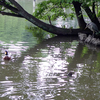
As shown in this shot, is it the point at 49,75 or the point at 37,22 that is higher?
the point at 37,22

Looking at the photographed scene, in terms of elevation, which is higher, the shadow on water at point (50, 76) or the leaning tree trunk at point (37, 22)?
the leaning tree trunk at point (37, 22)


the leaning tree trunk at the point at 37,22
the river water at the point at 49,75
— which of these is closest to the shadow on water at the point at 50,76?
the river water at the point at 49,75

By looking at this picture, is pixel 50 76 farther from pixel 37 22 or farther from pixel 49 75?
pixel 37 22

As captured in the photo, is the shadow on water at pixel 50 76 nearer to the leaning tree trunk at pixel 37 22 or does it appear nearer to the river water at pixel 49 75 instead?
the river water at pixel 49 75

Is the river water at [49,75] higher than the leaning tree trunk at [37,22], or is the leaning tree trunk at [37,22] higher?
the leaning tree trunk at [37,22]

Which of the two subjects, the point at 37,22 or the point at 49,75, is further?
the point at 37,22

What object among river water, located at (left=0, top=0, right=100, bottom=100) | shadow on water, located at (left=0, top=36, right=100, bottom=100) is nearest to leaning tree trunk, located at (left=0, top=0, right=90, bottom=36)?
river water, located at (left=0, top=0, right=100, bottom=100)

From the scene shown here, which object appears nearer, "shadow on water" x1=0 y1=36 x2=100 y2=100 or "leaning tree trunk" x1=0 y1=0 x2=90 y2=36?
"shadow on water" x1=0 y1=36 x2=100 y2=100

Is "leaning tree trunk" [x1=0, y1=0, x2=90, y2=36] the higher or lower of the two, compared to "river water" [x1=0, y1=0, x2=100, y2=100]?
higher

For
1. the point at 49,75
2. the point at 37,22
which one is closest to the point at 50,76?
the point at 49,75

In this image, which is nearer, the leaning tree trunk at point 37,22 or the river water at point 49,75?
the river water at point 49,75

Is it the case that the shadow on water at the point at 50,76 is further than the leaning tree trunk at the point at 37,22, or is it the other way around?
the leaning tree trunk at the point at 37,22

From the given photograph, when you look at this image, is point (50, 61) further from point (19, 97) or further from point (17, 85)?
point (19, 97)

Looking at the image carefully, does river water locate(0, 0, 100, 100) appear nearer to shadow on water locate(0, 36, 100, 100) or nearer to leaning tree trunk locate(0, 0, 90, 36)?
shadow on water locate(0, 36, 100, 100)
